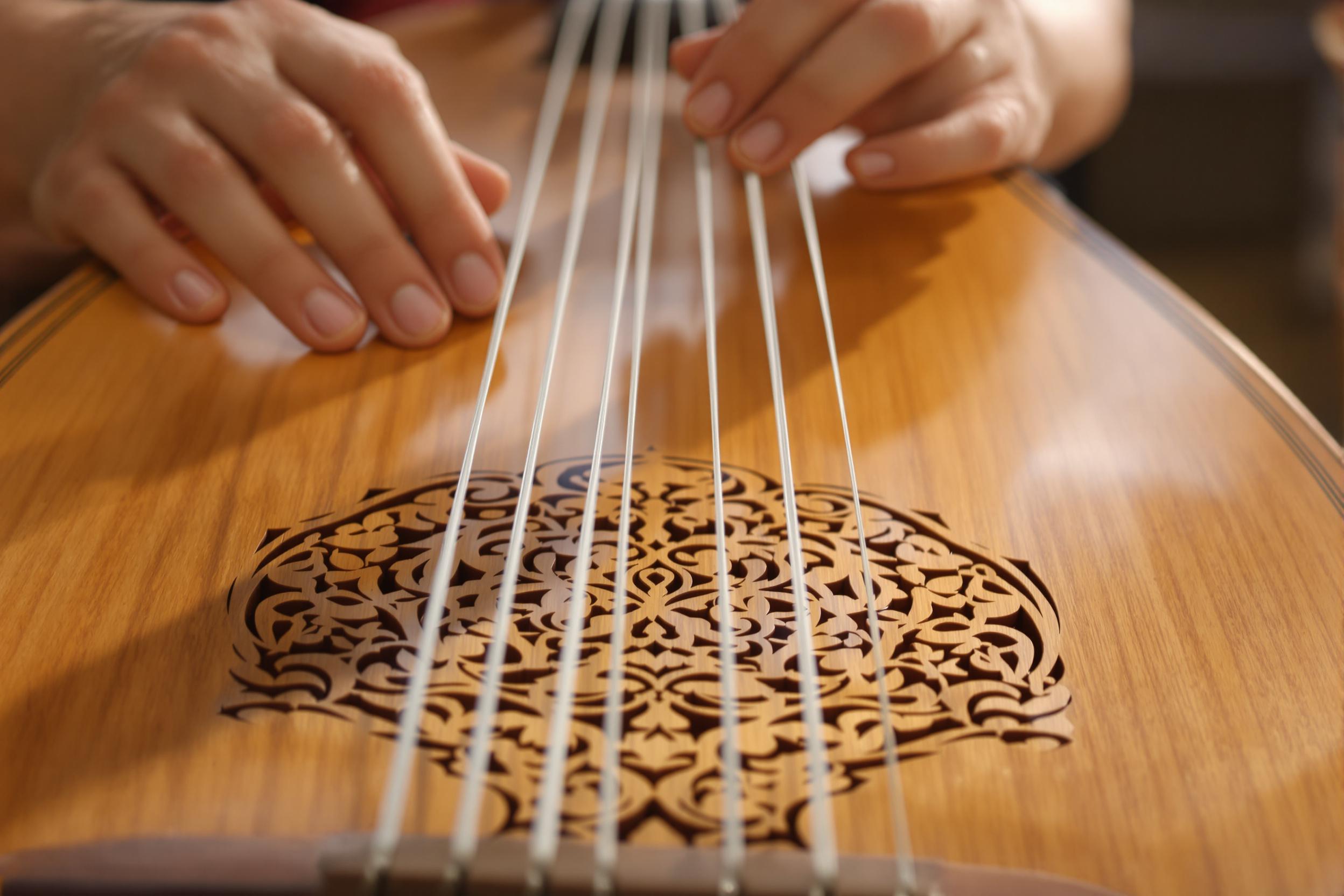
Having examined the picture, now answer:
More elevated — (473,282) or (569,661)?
(473,282)

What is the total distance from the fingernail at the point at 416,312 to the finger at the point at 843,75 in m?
0.30

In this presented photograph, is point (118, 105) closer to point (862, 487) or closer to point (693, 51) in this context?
point (693, 51)

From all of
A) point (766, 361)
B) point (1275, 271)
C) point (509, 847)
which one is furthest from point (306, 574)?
point (1275, 271)

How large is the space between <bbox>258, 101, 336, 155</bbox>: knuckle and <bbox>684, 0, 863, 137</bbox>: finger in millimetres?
295

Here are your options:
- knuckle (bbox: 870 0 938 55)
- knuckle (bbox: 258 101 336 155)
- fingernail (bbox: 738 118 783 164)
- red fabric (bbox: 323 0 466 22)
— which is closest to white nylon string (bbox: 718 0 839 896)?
fingernail (bbox: 738 118 783 164)

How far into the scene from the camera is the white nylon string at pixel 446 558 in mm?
388

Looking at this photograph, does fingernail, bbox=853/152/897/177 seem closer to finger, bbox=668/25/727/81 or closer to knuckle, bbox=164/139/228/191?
finger, bbox=668/25/727/81

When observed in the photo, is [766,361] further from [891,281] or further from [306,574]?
[306,574]

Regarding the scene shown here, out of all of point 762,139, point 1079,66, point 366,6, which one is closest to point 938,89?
point 762,139

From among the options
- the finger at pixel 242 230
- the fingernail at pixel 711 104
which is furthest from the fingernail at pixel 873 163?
the finger at pixel 242 230

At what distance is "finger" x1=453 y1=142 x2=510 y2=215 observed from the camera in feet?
2.64

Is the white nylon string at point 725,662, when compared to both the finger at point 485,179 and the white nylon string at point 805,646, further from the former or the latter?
the finger at point 485,179

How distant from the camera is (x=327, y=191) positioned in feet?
2.42

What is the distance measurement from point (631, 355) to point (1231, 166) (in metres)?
2.46
